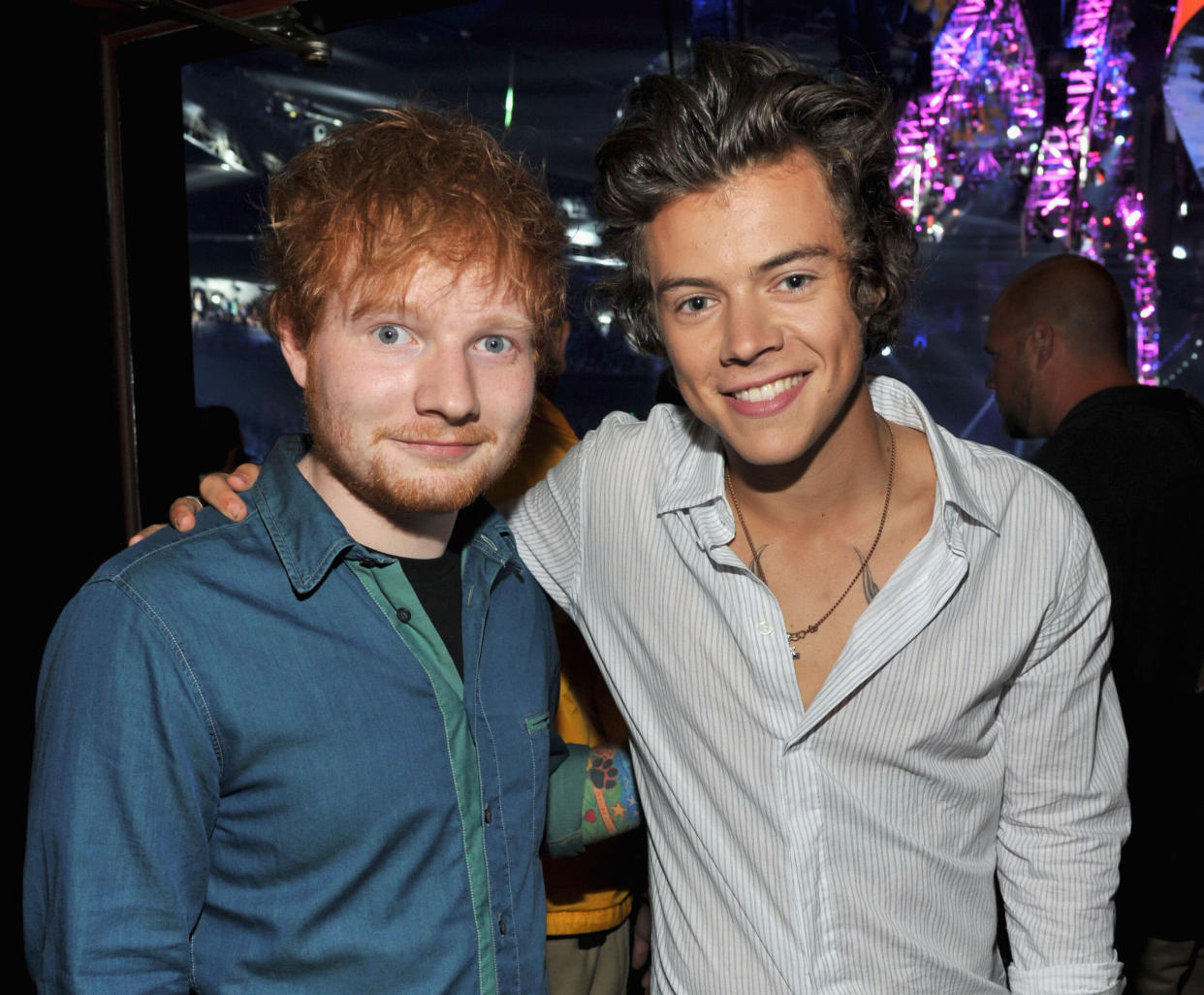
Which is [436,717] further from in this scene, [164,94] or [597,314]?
[164,94]

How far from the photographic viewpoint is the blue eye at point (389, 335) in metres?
1.31

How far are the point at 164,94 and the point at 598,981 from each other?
357cm

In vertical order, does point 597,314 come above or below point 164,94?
below

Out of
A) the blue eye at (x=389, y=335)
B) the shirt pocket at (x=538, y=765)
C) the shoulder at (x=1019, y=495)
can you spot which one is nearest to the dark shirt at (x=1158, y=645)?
the shoulder at (x=1019, y=495)

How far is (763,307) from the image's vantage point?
1491mm

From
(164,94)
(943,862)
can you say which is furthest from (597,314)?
(164,94)

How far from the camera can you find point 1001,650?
1.46 m

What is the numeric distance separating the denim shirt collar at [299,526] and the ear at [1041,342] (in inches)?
103

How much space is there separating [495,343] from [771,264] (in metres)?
0.44

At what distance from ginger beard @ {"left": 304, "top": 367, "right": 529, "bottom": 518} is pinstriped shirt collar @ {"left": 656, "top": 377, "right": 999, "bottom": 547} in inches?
15.6

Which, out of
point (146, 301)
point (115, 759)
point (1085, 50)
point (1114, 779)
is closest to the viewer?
point (115, 759)

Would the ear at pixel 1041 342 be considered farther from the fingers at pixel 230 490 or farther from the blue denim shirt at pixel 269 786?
the fingers at pixel 230 490

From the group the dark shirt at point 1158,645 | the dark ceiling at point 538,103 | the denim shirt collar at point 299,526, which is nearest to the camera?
the denim shirt collar at point 299,526

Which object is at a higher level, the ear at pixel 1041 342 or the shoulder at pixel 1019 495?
the ear at pixel 1041 342
